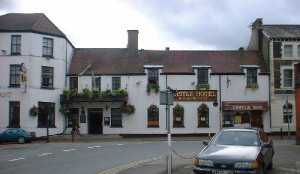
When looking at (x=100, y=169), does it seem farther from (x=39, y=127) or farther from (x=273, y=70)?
(x=273, y=70)

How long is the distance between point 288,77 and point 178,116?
36.9 feet

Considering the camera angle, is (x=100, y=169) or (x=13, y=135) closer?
(x=100, y=169)

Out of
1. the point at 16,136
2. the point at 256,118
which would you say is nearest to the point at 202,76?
the point at 256,118

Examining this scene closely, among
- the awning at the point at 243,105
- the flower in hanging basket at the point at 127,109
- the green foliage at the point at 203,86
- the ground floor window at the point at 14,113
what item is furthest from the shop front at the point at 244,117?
the ground floor window at the point at 14,113

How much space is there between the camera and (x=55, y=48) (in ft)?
104

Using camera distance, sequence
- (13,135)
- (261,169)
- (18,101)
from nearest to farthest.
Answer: (261,169) → (13,135) → (18,101)

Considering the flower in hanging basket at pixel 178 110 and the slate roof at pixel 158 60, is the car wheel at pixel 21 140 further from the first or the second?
the flower in hanging basket at pixel 178 110

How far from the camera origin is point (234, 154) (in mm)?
9250

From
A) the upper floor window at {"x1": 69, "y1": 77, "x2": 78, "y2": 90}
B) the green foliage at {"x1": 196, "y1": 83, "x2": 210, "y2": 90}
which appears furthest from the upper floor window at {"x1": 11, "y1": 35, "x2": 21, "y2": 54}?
the green foliage at {"x1": 196, "y1": 83, "x2": 210, "y2": 90}

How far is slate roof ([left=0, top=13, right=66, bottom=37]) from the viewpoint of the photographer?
99.8ft

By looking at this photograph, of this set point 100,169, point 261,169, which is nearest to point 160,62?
point 100,169

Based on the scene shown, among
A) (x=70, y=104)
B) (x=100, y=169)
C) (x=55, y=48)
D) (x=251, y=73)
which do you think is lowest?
(x=100, y=169)

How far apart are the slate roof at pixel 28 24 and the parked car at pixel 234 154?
2432cm

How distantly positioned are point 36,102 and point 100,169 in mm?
18796
